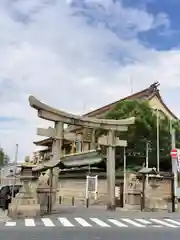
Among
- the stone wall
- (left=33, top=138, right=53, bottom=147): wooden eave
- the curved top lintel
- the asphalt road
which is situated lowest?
→ the asphalt road

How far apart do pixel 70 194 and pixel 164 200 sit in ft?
48.3

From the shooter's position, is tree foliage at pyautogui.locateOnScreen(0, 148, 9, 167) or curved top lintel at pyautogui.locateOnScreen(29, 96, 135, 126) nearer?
curved top lintel at pyautogui.locateOnScreen(29, 96, 135, 126)

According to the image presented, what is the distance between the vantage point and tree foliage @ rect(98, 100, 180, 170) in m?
36.8

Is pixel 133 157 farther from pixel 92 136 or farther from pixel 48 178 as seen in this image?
pixel 48 178

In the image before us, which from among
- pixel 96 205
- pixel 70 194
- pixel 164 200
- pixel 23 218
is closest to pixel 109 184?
pixel 164 200

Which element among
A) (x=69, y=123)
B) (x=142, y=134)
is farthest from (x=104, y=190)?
(x=69, y=123)

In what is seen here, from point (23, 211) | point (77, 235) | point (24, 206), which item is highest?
point (24, 206)

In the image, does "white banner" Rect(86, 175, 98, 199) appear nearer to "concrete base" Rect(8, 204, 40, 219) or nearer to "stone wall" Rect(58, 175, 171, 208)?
"stone wall" Rect(58, 175, 171, 208)

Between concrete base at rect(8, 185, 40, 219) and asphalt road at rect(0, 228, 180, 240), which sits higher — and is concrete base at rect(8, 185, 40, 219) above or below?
above

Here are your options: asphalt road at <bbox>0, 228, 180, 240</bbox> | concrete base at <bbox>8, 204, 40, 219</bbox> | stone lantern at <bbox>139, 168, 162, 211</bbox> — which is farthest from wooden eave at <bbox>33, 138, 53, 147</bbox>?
asphalt road at <bbox>0, 228, 180, 240</bbox>

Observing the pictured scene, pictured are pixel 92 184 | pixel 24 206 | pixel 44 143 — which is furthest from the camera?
pixel 44 143

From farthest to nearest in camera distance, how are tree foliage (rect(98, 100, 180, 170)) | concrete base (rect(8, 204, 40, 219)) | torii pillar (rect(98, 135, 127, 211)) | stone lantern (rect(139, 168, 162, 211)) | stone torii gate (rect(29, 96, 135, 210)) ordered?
tree foliage (rect(98, 100, 180, 170)), torii pillar (rect(98, 135, 127, 211)), stone lantern (rect(139, 168, 162, 211)), stone torii gate (rect(29, 96, 135, 210)), concrete base (rect(8, 204, 40, 219))

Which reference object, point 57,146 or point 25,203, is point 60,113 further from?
point 25,203

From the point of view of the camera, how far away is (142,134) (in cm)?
3766
